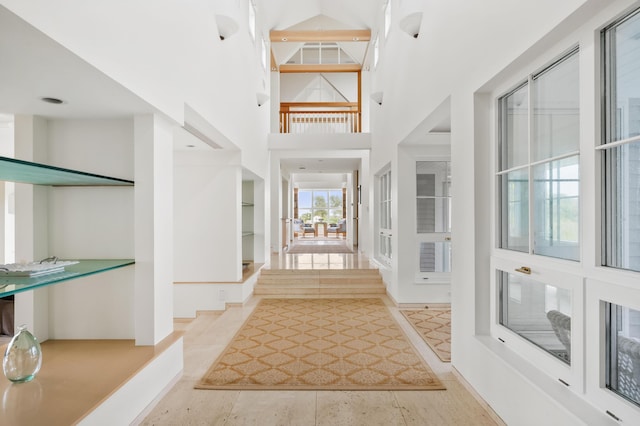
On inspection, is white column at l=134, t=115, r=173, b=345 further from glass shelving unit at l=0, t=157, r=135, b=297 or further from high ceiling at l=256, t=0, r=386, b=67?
high ceiling at l=256, t=0, r=386, b=67

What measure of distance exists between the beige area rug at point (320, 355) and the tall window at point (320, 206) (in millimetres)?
14654

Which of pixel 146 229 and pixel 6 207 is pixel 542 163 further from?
pixel 6 207

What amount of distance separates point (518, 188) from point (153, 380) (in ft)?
8.57

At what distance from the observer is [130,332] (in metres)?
2.62

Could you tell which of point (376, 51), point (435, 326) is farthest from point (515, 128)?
point (376, 51)

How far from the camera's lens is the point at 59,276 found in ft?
6.12

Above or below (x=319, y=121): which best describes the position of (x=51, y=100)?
below

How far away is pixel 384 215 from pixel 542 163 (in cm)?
464

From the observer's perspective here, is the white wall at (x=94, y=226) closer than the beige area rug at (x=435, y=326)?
Yes

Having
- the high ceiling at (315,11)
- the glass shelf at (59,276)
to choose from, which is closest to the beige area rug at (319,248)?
the high ceiling at (315,11)

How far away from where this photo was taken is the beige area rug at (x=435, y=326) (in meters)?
3.42

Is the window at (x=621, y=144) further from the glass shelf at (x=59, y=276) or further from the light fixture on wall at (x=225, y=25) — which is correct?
the light fixture on wall at (x=225, y=25)

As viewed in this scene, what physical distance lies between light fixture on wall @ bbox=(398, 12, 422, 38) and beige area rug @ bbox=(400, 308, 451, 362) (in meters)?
3.15

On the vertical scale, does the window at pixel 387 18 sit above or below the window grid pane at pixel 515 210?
above
